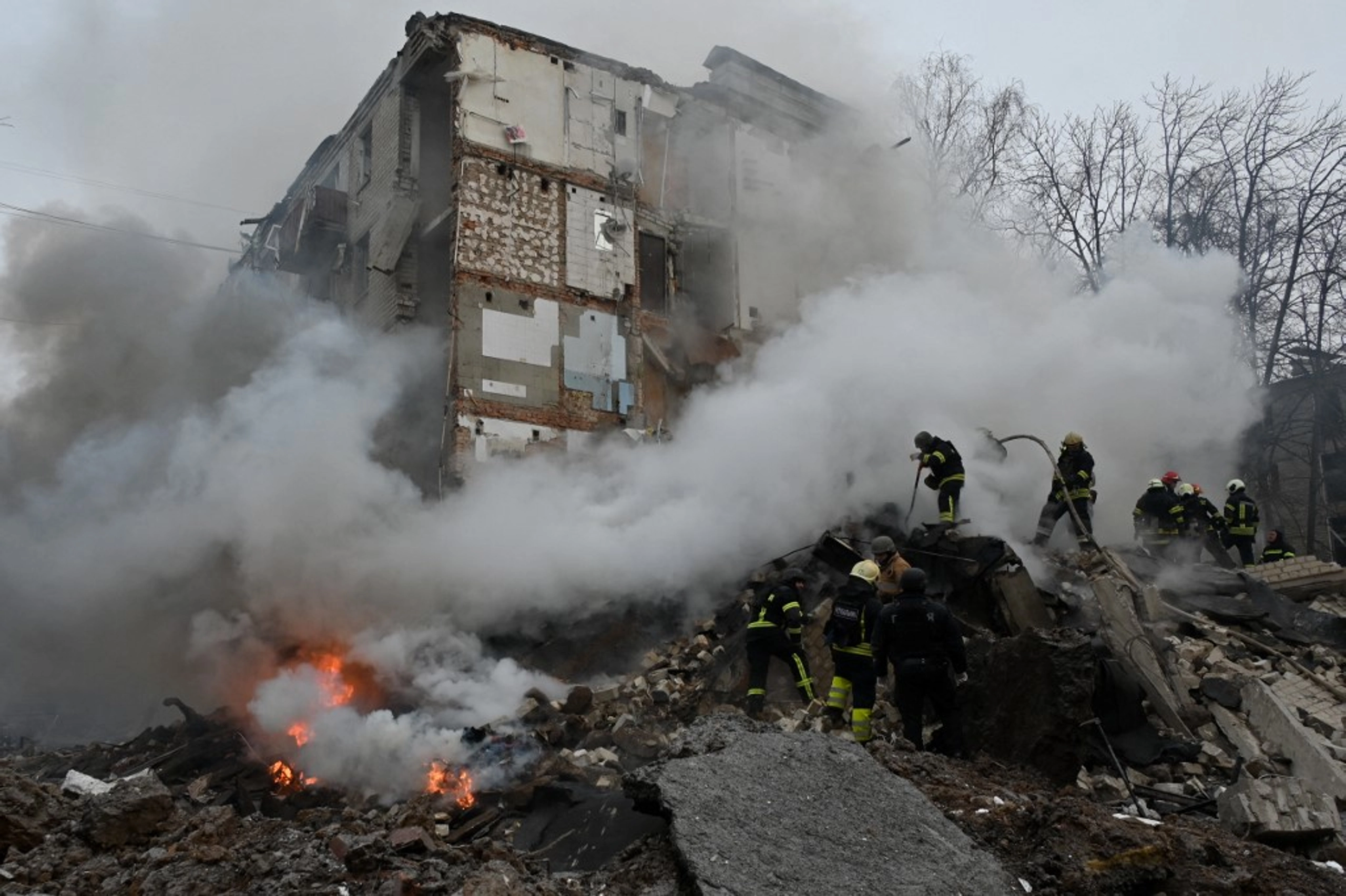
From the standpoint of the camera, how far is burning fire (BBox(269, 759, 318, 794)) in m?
8.16

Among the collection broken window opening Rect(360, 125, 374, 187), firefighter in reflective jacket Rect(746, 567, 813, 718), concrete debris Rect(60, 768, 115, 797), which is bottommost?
concrete debris Rect(60, 768, 115, 797)

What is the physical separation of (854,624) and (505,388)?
9.94 meters

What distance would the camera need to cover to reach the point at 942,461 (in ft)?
37.8

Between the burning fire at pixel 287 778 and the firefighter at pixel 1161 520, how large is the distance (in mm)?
11218

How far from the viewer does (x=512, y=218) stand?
17.1m

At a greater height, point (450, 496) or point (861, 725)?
point (450, 496)

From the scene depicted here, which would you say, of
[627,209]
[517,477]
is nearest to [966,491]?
[517,477]

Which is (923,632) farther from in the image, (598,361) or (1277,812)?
(598,361)

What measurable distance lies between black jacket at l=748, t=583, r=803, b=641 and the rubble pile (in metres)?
0.66

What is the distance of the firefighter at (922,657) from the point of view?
22.9 ft

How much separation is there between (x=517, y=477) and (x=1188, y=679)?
9.22 meters

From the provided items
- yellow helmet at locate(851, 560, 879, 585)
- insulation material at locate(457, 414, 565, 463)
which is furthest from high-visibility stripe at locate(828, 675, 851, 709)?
insulation material at locate(457, 414, 565, 463)

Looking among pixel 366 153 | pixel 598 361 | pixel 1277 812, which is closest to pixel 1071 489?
pixel 1277 812

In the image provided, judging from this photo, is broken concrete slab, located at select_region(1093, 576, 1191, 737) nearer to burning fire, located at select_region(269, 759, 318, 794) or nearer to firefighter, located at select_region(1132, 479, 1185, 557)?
firefighter, located at select_region(1132, 479, 1185, 557)
